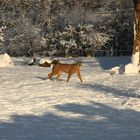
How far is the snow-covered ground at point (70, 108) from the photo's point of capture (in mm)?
12539

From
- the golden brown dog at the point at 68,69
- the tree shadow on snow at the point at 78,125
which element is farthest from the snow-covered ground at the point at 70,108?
the golden brown dog at the point at 68,69

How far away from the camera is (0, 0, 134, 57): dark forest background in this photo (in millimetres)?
47312

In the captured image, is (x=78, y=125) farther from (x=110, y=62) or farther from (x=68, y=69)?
(x=110, y=62)

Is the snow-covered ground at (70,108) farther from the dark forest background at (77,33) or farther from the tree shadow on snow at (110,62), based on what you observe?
the dark forest background at (77,33)

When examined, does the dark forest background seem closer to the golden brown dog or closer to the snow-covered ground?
the golden brown dog

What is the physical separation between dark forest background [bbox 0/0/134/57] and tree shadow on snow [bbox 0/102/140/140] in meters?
30.7

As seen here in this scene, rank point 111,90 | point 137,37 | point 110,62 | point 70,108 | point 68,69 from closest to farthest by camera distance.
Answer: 1. point 70,108
2. point 111,90
3. point 68,69
4. point 137,37
5. point 110,62

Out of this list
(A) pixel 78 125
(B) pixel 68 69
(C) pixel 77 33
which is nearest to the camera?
(A) pixel 78 125

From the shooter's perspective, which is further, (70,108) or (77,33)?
(77,33)

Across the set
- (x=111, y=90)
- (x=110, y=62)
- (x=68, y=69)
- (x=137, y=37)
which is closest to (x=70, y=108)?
(x=111, y=90)

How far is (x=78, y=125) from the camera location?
13.5 meters

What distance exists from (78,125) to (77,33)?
3485 centimetres

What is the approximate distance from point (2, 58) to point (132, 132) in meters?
19.6

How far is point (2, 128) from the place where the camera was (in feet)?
43.3
